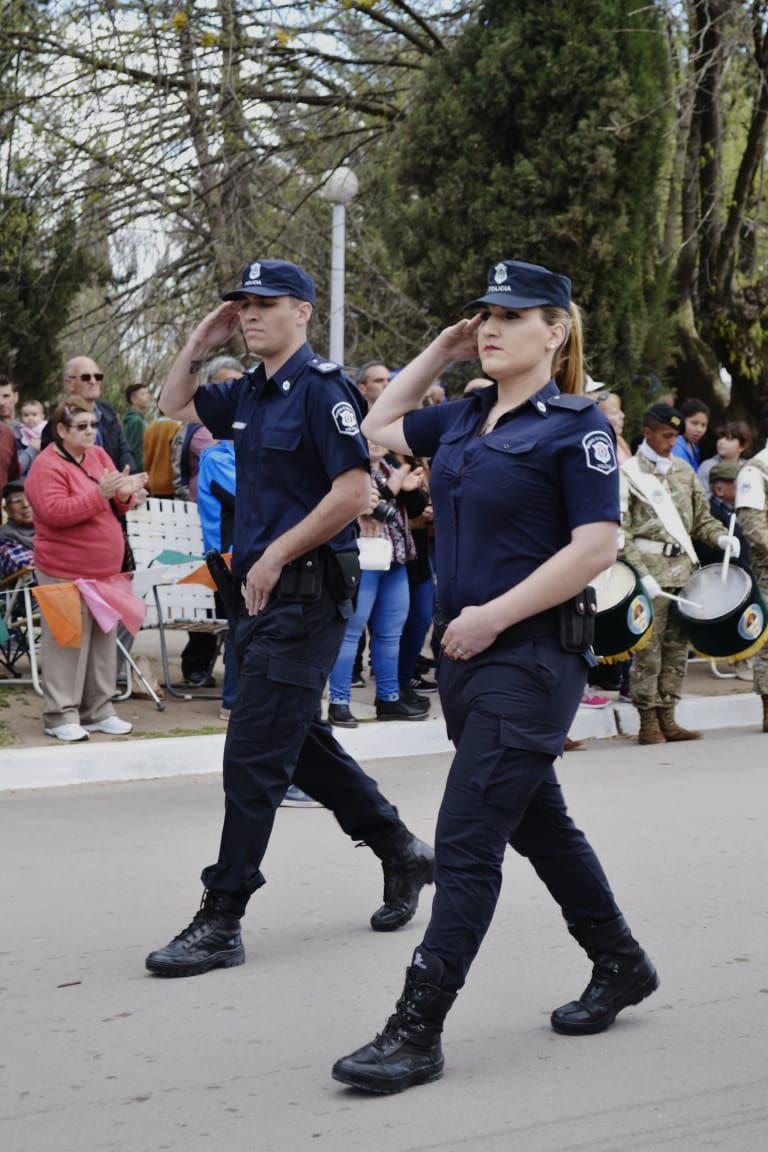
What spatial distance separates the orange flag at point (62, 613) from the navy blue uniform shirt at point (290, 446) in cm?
362

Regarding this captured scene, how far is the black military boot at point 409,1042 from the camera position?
151 inches

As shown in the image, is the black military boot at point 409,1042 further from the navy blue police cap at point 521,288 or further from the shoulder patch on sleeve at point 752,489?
the shoulder patch on sleeve at point 752,489

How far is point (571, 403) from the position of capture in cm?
402

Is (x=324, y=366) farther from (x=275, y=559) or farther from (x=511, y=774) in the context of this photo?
(x=511, y=774)

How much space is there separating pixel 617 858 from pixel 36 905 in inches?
86.1

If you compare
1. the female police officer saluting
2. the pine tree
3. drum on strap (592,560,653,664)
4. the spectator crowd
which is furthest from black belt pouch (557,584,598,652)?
the pine tree

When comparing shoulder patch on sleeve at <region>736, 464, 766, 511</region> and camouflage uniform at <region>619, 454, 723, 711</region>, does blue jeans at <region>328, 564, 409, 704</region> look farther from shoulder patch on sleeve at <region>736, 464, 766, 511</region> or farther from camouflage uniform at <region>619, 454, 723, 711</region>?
shoulder patch on sleeve at <region>736, 464, 766, 511</region>

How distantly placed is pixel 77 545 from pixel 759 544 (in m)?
3.97

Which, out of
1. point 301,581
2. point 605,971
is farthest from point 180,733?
point 605,971

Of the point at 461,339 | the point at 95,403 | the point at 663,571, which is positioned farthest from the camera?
the point at 95,403

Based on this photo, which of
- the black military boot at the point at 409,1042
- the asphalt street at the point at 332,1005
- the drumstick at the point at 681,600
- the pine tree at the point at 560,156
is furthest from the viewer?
the pine tree at the point at 560,156

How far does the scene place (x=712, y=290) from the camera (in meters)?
14.6

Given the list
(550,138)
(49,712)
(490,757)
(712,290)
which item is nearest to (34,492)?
(49,712)

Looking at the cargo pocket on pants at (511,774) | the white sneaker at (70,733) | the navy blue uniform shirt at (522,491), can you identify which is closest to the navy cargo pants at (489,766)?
the cargo pocket on pants at (511,774)
